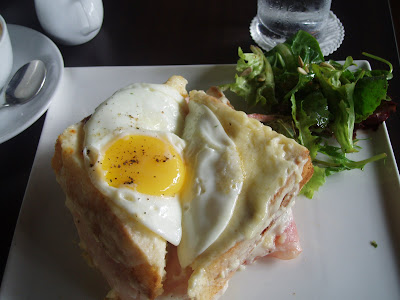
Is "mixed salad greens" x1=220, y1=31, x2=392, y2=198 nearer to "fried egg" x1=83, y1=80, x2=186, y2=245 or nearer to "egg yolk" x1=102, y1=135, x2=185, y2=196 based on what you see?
"fried egg" x1=83, y1=80, x2=186, y2=245

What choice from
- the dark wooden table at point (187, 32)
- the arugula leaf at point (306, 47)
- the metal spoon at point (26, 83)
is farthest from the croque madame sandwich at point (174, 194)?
the dark wooden table at point (187, 32)

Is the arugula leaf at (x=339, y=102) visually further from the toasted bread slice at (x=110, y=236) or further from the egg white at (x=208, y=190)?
the toasted bread slice at (x=110, y=236)

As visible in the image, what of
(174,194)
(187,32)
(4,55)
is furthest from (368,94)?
(4,55)

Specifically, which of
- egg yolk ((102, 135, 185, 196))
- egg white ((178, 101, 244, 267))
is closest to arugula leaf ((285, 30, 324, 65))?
egg white ((178, 101, 244, 267))

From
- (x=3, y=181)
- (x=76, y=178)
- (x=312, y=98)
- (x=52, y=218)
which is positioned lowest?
(x=3, y=181)

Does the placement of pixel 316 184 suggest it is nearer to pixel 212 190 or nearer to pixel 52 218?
pixel 212 190

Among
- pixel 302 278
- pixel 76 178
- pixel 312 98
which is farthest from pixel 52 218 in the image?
pixel 312 98
